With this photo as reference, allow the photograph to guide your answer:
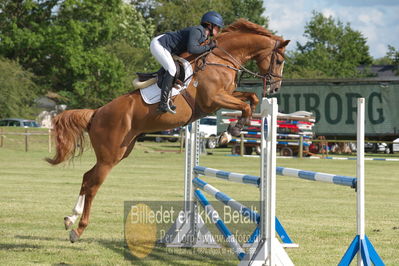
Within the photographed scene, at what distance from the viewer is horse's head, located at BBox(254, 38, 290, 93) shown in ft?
24.8

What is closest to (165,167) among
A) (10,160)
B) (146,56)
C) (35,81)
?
(10,160)

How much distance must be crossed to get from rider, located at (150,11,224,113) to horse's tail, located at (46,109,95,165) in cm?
99

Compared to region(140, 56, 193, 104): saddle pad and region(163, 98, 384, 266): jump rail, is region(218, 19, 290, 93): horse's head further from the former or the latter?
region(163, 98, 384, 266): jump rail

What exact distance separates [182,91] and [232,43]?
896 millimetres

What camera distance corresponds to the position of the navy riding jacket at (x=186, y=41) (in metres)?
6.96

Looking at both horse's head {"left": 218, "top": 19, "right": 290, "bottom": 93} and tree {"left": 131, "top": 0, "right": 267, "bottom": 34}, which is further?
tree {"left": 131, "top": 0, "right": 267, "bottom": 34}

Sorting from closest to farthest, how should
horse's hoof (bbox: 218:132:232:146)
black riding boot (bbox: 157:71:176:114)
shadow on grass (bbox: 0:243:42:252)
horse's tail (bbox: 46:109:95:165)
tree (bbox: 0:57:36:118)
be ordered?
1. black riding boot (bbox: 157:71:176:114)
2. shadow on grass (bbox: 0:243:42:252)
3. horse's hoof (bbox: 218:132:232:146)
4. horse's tail (bbox: 46:109:95:165)
5. tree (bbox: 0:57:36:118)

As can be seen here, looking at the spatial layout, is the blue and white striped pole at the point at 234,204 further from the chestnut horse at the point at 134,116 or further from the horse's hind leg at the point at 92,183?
the horse's hind leg at the point at 92,183

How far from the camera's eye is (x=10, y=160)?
24.1 meters

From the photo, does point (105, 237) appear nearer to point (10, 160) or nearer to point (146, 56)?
point (10, 160)

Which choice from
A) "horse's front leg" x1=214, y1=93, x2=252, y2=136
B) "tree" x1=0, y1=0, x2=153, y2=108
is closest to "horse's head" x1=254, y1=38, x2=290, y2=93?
"horse's front leg" x1=214, y1=93, x2=252, y2=136

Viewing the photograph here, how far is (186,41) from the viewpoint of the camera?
23.4ft

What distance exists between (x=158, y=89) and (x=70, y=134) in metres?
1.14

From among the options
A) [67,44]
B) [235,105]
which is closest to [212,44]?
[235,105]
